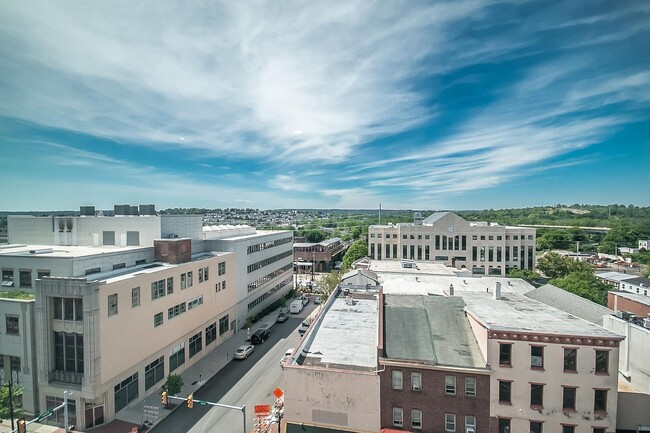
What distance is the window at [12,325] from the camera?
24453 millimetres

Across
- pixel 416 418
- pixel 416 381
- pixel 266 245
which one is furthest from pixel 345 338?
pixel 266 245

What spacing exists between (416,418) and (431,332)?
6.11 meters

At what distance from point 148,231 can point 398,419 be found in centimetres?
3343

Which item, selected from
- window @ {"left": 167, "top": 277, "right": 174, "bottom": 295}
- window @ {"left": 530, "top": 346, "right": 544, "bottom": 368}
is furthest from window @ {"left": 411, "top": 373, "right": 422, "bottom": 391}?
window @ {"left": 167, "top": 277, "right": 174, "bottom": 295}

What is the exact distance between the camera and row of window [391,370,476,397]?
20.7m

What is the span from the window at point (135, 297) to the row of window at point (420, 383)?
2142cm

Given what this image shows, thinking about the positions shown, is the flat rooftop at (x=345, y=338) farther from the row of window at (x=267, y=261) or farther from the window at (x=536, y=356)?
the row of window at (x=267, y=261)

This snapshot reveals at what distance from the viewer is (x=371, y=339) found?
24703 mm

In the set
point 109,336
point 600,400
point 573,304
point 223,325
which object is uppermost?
point 109,336

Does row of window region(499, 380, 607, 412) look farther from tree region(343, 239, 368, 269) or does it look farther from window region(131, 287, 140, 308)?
tree region(343, 239, 368, 269)

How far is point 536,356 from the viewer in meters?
20.5

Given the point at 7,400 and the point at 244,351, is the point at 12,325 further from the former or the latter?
the point at 244,351

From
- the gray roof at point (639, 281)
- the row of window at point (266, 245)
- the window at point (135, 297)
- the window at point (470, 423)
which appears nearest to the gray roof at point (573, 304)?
the window at point (470, 423)

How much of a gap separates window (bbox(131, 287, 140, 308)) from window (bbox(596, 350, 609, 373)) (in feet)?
110
